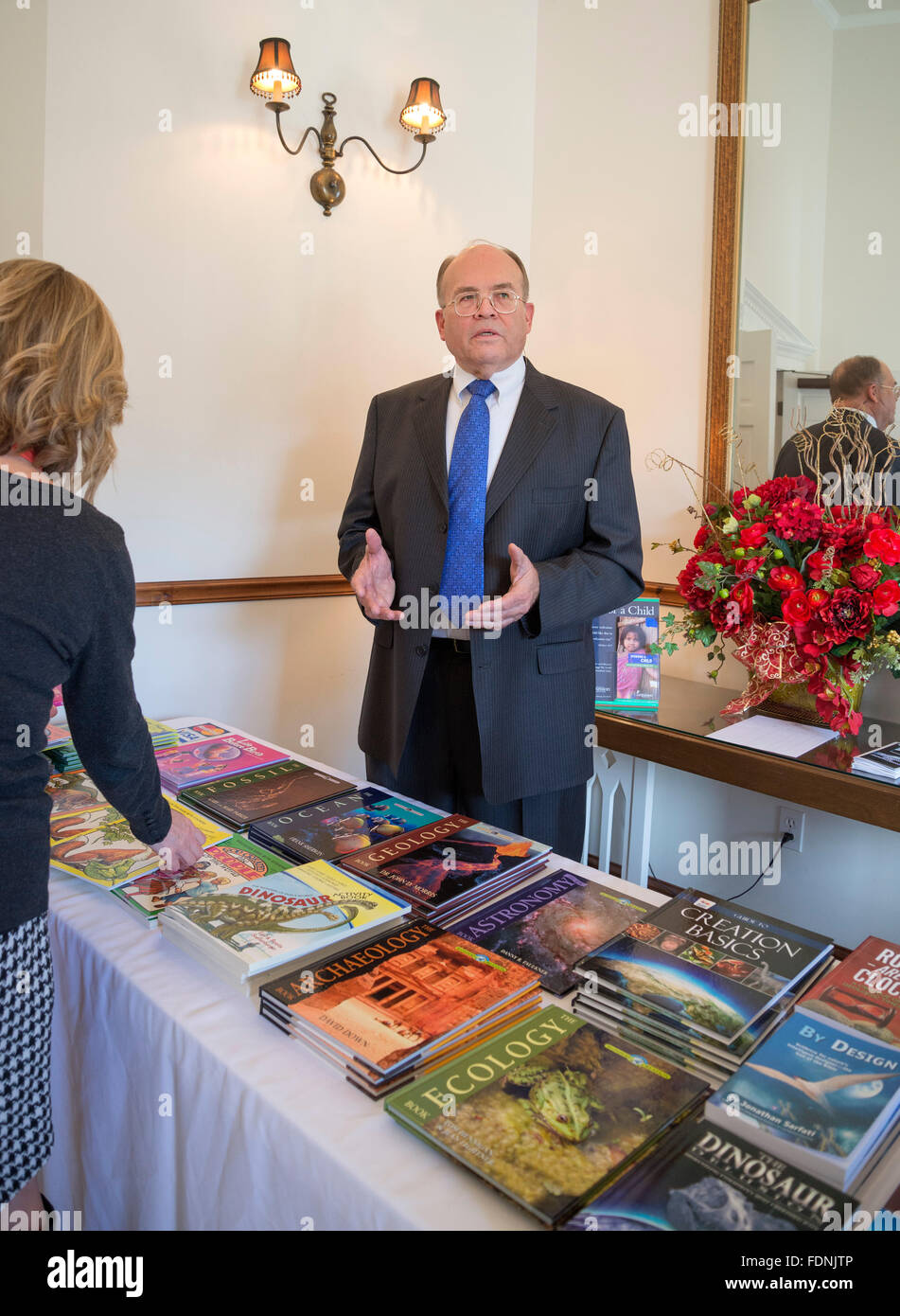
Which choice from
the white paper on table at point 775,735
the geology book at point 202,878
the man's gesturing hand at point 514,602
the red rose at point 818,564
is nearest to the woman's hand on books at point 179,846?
the geology book at point 202,878

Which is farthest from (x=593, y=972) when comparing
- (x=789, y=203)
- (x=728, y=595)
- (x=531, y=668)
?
(x=789, y=203)

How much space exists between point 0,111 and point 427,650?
1710 mm

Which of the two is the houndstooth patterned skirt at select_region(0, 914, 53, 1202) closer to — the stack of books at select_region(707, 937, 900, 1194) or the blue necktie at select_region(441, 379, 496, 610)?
the stack of books at select_region(707, 937, 900, 1194)

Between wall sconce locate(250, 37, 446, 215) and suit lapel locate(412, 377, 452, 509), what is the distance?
3.48ft

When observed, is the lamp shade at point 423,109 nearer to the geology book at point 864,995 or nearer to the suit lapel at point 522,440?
the suit lapel at point 522,440

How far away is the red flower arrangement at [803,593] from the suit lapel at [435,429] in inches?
28.5

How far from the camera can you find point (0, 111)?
2.22 meters

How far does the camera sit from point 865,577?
6.62 feet

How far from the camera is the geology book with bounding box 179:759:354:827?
166 cm

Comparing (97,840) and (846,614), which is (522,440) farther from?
(97,840)

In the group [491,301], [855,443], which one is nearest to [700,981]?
[491,301]

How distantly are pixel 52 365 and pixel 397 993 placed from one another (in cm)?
82

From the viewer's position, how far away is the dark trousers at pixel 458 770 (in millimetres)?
1983
